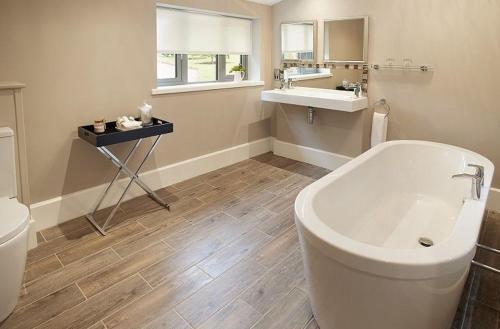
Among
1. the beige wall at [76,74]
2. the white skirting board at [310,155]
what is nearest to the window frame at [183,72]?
the beige wall at [76,74]

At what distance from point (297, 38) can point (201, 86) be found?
129 cm

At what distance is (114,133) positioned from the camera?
2646mm

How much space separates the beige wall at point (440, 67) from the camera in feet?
9.72

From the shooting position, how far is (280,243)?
2.60 meters

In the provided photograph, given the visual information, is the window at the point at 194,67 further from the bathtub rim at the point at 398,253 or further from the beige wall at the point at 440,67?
the bathtub rim at the point at 398,253

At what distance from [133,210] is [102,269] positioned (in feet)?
2.80

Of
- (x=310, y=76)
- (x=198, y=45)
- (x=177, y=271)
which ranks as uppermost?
(x=198, y=45)

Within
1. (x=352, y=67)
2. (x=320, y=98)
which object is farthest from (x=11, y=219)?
(x=352, y=67)

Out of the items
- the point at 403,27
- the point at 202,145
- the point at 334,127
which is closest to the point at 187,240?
the point at 202,145

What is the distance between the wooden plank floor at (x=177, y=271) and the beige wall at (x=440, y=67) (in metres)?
1.49

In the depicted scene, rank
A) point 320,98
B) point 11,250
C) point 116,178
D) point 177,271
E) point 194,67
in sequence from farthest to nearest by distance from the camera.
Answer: point 194,67 < point 320,98 < point 116,178 < point 177,271 < point 11,250

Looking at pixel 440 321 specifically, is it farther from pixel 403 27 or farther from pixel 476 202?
pixel 403 27

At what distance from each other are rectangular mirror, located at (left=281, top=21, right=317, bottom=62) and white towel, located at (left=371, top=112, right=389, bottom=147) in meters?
1.03

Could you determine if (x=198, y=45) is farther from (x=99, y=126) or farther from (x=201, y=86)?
(x=99, y=126)
